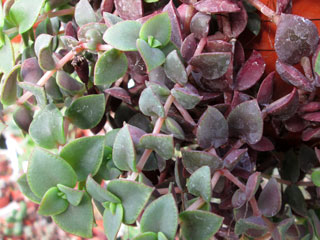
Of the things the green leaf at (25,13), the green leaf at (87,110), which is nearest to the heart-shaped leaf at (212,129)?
the green leaf at (87,110)

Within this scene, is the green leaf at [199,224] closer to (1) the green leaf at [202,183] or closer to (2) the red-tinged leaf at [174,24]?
(1) the green leaf at [202,183]

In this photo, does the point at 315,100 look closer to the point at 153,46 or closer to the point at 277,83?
the point at 277,83

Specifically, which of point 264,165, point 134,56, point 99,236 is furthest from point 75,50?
point 99,236

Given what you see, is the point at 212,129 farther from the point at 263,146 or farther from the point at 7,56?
the point at 7,56

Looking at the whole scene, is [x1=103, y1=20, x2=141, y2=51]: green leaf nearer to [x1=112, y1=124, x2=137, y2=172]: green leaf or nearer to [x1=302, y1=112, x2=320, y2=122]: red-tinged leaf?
[x1=112, y1=124, x2=137, y2=172]: green leaf

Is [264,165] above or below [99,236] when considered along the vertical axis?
above

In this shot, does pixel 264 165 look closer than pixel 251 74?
No

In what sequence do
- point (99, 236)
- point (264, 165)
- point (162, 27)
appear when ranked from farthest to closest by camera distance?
1. point (99, 236)
2. point (264, 165)
3. point (162, 27)

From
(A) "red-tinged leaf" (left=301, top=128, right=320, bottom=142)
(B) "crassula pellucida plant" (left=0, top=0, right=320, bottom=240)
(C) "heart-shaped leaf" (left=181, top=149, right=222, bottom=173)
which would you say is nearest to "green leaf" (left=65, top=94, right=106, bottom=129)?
(B) "crassula pellucida plant" (left=0, top=0, right=320, bottom=240)

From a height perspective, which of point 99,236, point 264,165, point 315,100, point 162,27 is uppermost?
point 162,27
